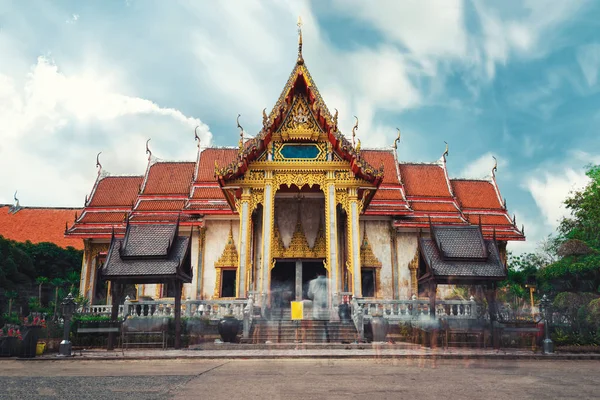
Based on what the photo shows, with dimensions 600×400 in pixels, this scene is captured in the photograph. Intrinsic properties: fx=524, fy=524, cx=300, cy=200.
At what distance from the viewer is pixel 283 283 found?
18.6 m

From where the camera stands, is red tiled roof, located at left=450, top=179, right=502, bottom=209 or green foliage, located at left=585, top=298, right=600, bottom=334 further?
red tiled roof, located at left=450, top=179, right=502, bottom=209

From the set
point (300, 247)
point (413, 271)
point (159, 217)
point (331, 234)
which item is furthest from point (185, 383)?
point (159, 217)

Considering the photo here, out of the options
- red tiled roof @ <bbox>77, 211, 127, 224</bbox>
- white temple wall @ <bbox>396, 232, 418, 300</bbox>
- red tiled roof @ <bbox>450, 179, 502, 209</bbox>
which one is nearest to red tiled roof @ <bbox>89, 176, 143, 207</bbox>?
red tiled roof @ <bbox>77, 211, 127, 224</bbox>

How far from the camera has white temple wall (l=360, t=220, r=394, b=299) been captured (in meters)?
20.1

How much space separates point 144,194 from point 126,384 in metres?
16.8

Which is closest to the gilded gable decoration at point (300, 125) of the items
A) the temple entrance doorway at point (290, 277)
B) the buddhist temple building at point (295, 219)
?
the buddhist temple building at point (295, 219)

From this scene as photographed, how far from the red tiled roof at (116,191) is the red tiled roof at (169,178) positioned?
0.91 metres

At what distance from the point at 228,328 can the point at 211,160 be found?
12.2 m

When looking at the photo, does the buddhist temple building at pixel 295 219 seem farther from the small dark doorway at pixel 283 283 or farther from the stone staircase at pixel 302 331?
the stone staircase at pixel 302 331

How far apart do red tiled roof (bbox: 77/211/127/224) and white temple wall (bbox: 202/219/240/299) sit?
3.84 m

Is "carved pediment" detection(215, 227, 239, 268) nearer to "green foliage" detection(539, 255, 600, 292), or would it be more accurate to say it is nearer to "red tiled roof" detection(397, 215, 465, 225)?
"red tiled roof" detection(397, 215, 465, 225)

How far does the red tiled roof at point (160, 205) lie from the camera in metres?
21.6

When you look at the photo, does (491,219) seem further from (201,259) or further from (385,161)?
(201,259)

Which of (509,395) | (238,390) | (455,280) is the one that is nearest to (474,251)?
(455,280)
